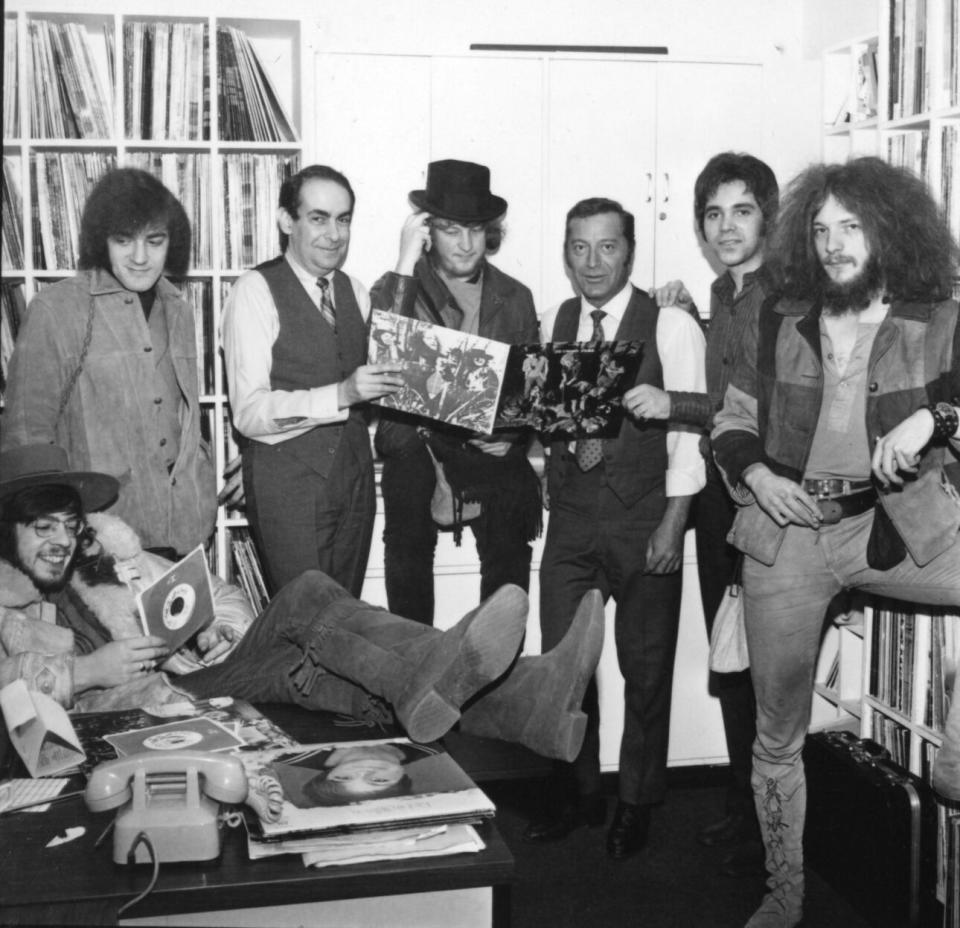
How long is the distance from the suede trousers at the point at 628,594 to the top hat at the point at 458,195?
738 mm

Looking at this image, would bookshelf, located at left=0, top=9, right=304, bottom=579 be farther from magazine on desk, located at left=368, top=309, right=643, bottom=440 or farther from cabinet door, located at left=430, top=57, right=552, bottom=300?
magazine on desk, located at left=368, top=309, right=643, bottom=440

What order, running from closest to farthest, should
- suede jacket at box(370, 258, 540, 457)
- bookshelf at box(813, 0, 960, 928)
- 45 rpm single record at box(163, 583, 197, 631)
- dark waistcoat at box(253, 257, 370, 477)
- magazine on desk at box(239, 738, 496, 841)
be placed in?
magazine on desk at box(239, 738, 496, 841)
45 rpm single record at box(163, 583, 197, 631)
bookshelf at box(813, 0, 960, 928)
dark waistcoat at box(253, 257, 370, 477)
suede jacket at box(370, 258, 540, 457)

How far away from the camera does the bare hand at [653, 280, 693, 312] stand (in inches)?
124

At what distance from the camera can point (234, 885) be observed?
139cm

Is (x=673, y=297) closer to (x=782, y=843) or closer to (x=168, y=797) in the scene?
(x=782, y=843)

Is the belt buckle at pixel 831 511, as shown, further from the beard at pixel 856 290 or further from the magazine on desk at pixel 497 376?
the magazine on desk at pixel 497 376

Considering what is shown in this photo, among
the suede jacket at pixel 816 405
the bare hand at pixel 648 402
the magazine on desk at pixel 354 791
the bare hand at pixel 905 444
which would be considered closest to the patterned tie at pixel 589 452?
the bare hand at pixel 648 402

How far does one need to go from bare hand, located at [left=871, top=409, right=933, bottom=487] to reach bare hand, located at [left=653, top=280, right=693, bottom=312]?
3.37 feet

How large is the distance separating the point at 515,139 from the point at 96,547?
6.24 ft

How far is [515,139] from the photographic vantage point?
3.67 m

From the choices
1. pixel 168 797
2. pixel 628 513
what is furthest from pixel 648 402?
pixel 168 797

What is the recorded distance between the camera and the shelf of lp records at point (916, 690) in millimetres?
2605

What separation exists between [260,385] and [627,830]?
5.08 ft

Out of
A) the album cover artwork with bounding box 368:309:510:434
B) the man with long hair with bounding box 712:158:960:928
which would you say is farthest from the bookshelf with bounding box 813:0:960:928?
the album cover artwork with bounding box 368:309:510:434
